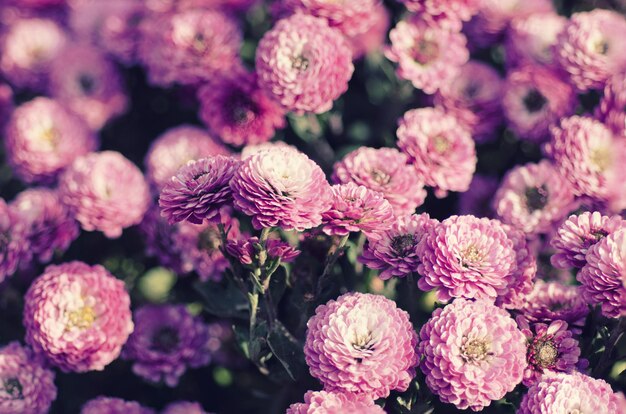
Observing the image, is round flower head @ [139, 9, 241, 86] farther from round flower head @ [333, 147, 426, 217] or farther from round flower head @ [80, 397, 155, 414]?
round flower head @ [80, 397, 155, 414]

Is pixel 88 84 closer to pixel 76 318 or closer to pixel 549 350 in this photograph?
pixel 76 318

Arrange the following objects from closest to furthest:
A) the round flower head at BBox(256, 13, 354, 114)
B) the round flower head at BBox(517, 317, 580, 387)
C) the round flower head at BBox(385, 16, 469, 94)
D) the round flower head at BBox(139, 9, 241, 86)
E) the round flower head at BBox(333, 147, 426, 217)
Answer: the round flower head at BBox(517, 317, 580, 387), the round flower head at BBox(333, 147, 426, 217), the round flower head at BBox(256, 13, 354, 114), the round flower head at BBox(385, 16, 469, 94), the round flower head at BBox(139, 9, 241, 86)

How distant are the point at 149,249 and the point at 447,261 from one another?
2.67ft

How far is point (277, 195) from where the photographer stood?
1131mm

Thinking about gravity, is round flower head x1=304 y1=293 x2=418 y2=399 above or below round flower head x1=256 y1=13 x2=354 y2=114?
below

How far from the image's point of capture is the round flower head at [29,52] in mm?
2037

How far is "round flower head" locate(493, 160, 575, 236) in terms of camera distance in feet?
4.89

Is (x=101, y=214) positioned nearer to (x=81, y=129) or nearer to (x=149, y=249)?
(x=149, y=249)

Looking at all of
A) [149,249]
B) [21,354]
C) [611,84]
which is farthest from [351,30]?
[21,354]

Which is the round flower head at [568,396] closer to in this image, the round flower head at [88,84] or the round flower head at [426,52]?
the round flower head at [426,52]

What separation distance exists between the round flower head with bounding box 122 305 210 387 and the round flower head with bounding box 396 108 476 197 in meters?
0.66

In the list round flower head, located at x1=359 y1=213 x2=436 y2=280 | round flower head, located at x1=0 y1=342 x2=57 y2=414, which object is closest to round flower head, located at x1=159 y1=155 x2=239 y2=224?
round flower head, located at x1=359 y1=213 x2=436 y2=280

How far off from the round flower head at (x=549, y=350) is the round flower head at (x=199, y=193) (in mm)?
618

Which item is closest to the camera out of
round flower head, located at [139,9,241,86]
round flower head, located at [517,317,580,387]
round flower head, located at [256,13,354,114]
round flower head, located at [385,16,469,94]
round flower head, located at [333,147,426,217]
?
round flower head, located at [517,317,580,387]
